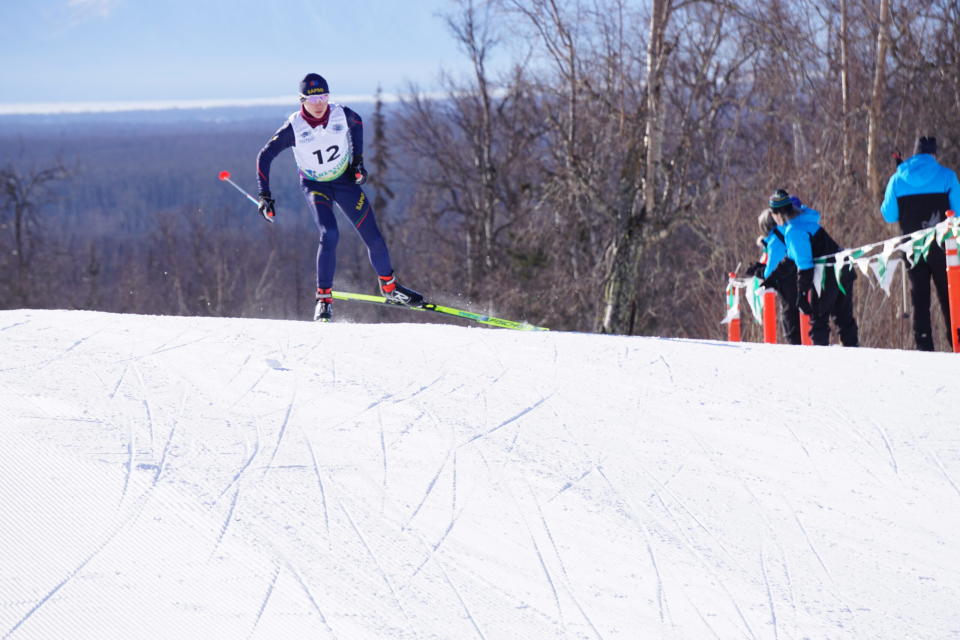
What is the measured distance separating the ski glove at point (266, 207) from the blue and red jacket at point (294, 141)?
50 millimetres

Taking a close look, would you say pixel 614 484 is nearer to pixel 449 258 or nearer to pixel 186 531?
pixel 186 531

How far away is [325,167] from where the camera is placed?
7.66 metres

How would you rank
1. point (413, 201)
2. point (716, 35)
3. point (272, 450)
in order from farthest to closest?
1. point (413, 201)
2. point (716, 35)
3. point (272, 450)

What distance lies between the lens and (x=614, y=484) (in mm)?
4203

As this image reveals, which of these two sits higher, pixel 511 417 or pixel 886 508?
pixel 511 417

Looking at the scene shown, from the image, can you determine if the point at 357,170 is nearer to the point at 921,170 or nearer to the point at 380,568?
the point at 921,170

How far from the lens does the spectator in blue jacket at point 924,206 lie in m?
7.45

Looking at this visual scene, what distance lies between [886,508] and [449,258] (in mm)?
30817

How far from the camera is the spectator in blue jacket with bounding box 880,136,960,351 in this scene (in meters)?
7.45

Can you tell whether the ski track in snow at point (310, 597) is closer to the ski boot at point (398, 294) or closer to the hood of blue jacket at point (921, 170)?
the ski boot at point (398, 294)

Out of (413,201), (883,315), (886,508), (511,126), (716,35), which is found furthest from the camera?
(413,201)

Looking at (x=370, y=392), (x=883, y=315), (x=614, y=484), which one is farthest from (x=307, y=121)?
(x=883, y=315)

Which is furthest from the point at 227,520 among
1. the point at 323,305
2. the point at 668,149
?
the point at 668,149

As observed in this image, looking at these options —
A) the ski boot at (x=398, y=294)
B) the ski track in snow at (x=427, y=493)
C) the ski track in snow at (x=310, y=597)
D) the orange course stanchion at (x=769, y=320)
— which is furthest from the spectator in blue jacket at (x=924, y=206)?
the ski track in snow at (x=310, y=597)
